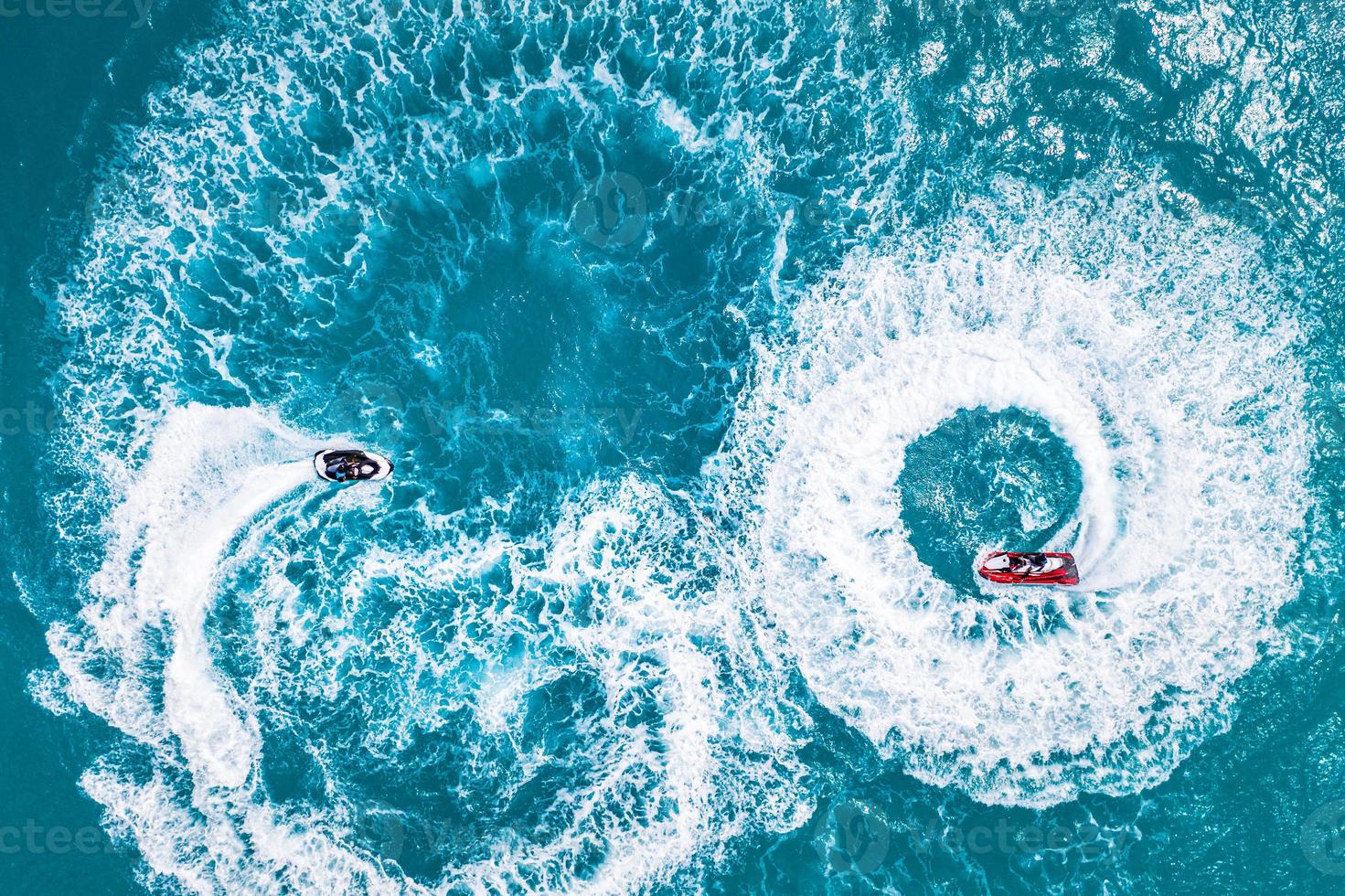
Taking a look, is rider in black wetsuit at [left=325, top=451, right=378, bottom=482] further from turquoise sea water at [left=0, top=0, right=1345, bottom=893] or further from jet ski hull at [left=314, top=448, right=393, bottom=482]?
turquoise sea water at [left=0, top=0, right=1345, bottom=893]

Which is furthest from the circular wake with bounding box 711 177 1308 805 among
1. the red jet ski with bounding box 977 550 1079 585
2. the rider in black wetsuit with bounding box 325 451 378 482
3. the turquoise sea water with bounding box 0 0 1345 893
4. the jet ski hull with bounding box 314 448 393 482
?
the rider in black wetsuit with bounding box 325 451 378 482

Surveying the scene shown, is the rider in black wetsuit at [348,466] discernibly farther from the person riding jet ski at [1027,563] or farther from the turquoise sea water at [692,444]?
the person riding jet ski at [1027,563]

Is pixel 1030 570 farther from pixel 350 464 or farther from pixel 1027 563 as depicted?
pixel 350 464

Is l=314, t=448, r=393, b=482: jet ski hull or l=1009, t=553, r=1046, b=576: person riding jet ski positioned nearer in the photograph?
l=314, t=448, r=393, b=482: jet ski hull

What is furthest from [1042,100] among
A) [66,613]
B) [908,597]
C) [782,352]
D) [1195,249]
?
[66,613]

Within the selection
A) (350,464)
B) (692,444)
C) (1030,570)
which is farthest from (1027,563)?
(350,464)
